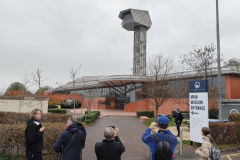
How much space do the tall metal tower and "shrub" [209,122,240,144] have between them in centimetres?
2876

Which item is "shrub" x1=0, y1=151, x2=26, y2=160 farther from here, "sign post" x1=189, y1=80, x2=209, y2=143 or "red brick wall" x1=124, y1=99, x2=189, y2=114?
"red brick wall" x1=124, y1=99, x2=189, y2=114

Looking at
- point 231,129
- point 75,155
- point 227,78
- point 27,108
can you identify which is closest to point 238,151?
point 231,129

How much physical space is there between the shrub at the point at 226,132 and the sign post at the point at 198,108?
1.26 metres

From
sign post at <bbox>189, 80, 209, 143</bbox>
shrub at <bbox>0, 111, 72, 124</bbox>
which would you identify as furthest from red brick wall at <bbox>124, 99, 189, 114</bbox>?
sign post at <bbox>189, 80, 209, 143</bbox>

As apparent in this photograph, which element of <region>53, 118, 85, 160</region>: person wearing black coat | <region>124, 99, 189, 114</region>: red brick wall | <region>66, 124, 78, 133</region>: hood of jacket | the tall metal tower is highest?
the tall metal tower

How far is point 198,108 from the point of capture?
647cm

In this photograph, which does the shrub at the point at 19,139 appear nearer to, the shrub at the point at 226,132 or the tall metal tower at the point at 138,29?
the shrub at the point at 226,132

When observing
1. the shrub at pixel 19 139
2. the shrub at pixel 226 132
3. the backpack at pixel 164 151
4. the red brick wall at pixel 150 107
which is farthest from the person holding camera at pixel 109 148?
the red brick wall at pixel 150 107

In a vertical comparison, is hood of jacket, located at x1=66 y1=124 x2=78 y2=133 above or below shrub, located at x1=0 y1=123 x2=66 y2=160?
above

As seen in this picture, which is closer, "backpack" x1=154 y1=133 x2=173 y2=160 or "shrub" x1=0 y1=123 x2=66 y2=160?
"backpack" x1=154 y1=133 x2=173 y2=160

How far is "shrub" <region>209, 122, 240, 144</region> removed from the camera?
7180 mm

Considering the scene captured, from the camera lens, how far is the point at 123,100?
35781mm

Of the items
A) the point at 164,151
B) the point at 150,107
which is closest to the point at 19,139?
the point at 164,151

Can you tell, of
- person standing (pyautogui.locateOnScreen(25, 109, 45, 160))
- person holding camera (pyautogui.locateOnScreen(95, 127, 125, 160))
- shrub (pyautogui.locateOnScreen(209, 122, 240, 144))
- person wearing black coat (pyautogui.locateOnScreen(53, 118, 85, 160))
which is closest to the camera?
person holding camera (pyautogui.locateOnScreen(95, 127, 125, 160))
